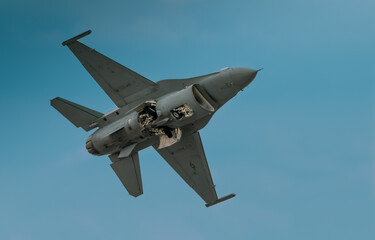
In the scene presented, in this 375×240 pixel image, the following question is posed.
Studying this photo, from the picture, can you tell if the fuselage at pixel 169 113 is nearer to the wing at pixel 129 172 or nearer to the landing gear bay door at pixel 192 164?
the wing at pixel 129 172

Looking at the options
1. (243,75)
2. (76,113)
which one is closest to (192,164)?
(243,75)

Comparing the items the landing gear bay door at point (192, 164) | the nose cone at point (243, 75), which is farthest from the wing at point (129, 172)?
the nose cone at point (243, 75)

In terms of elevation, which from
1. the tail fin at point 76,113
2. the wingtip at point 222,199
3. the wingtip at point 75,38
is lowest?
the wingtip at point 222,199

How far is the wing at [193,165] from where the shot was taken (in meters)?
28.3

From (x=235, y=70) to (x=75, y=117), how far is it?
9.05 m

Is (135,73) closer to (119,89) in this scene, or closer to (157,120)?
(119,89)

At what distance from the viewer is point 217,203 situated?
2923cm

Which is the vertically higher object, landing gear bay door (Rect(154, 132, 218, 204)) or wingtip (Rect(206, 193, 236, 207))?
landing gear bay door (Rect(154, 132, 218, 204))

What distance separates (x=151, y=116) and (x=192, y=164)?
4.47m

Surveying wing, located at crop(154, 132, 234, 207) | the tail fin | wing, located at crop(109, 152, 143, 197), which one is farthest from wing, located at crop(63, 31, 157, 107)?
wing, located at crop(154, 132, 234, 207)

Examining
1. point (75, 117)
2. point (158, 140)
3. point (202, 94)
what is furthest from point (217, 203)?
point (75, 117)

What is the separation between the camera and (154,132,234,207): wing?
92.8ft

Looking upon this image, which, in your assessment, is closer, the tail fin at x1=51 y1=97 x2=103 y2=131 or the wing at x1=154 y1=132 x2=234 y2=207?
the tail fin at x1=51 y1=97 x2=103 y2=131

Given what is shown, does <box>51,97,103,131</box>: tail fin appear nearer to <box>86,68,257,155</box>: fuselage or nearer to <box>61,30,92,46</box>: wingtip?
<box>86,68,257,155</box>: fuselage
